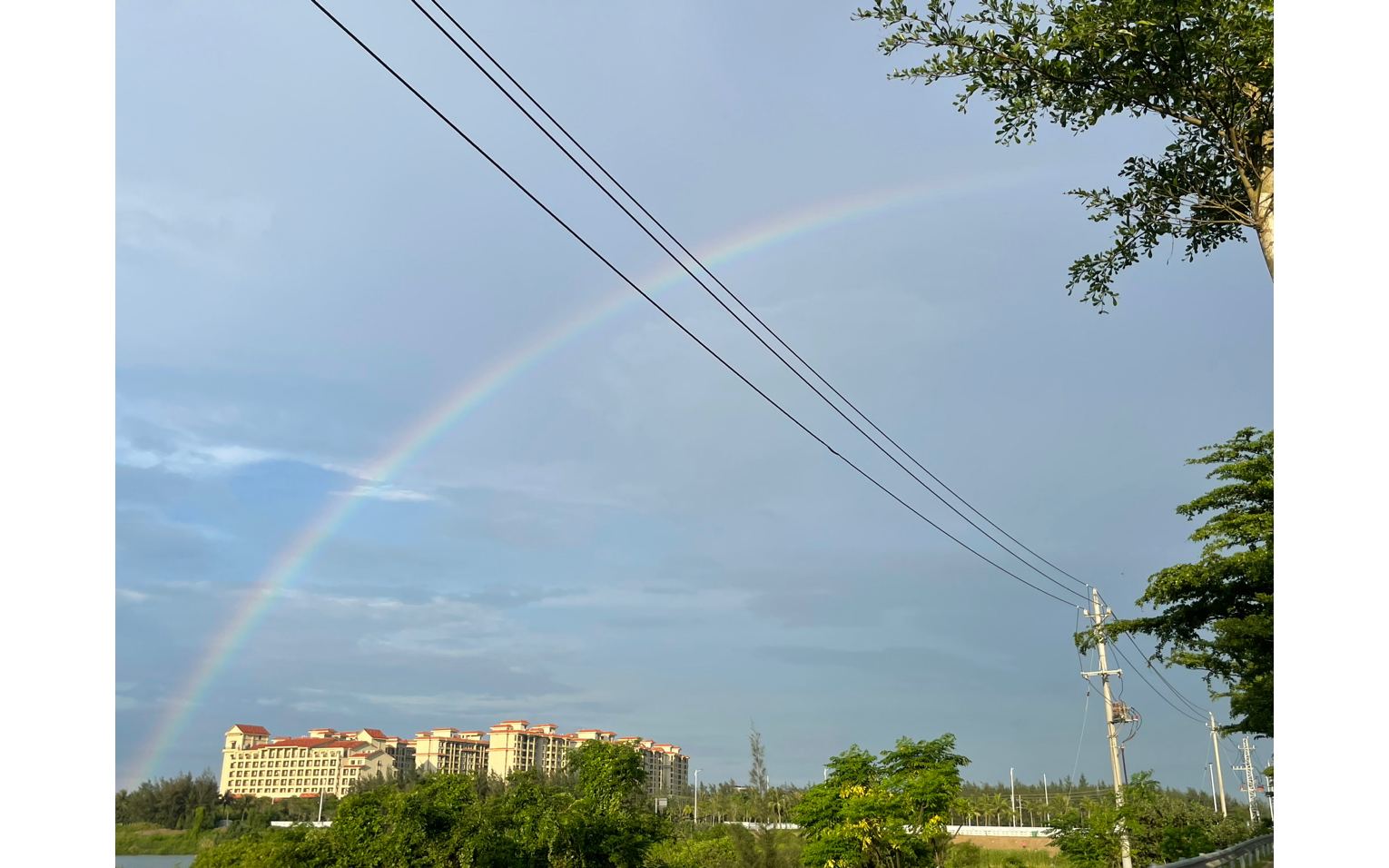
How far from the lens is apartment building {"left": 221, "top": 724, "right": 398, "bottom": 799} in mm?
38219

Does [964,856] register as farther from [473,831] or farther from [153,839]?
[153,839]

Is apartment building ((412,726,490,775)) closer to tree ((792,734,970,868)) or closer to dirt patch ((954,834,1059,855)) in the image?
dirt patch ((954,834,1059,855))

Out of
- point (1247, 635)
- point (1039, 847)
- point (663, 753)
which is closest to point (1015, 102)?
point (1247, 635)

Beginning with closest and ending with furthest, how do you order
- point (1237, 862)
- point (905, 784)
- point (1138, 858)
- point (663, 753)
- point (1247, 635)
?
point (1247, 635)
point (905, 784)
point (1237, 862)
point (1138, 858)
point (663, 753)

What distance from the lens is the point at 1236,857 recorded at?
56.2ft

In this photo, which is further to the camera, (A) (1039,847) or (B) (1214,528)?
(A) (1039,847)

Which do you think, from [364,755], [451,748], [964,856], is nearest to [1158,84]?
[964,856]

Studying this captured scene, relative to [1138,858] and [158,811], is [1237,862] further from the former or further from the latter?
[158,811]

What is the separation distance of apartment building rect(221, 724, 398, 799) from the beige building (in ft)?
0.13

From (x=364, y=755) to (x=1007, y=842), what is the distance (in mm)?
30604

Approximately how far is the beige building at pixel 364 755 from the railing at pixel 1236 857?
10391 mm

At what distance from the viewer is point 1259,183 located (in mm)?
5930
